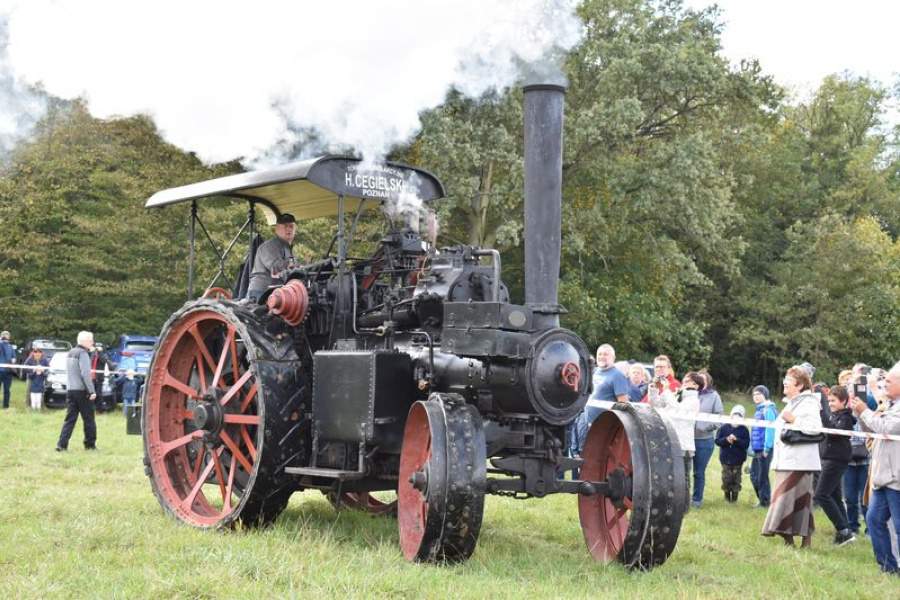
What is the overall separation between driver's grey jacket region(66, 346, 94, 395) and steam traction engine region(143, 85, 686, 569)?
4906 millimetres

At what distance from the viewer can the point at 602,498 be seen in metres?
6.45

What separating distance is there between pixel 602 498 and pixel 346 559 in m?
1.73

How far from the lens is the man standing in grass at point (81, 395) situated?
11766mm

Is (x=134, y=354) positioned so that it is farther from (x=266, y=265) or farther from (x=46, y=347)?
(x=266, y=265)

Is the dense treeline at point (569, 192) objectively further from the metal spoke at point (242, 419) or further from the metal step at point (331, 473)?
the metal step at point (331, 473)

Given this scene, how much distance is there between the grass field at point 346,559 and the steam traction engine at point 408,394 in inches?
11.4

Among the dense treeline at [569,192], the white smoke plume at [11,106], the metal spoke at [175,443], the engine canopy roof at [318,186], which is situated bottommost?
the metal spoke at [175,443]

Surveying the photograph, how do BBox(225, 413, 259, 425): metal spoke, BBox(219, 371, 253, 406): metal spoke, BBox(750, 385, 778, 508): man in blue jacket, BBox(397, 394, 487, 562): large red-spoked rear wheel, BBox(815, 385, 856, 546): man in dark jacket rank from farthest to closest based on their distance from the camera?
BBox(750, 385, 778, 508): man in blue jacket < BBox(815, 385, 856, 546): man in dark jacket < BBox(219, 371, 253, 406): metal spoke < BBox(225, 413, 259, 425): metal spoke < BBox(397, 394, 487, 562): large red-spoked rear wheel

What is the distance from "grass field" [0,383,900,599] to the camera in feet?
16.2

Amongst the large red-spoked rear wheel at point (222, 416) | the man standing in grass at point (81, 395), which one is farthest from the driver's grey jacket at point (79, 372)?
the large red-spoked rear wheel at point (222, 416)

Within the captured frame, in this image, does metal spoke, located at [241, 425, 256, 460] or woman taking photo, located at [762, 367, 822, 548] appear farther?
woman taking photo, located at [762, 367, 822, 548]

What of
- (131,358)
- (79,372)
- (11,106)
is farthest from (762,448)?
(131,358)

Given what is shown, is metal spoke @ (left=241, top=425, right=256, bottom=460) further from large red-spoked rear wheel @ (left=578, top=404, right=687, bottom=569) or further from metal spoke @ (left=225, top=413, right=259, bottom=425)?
large red-spoked rear wheel @ (left=578, top=404, right=687, bottom=569)

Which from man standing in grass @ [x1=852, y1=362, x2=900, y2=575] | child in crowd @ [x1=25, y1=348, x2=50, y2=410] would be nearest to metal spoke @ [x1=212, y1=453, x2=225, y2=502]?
man standing in grass @ [x1=852, y1=362, x2=900, y2=575]
